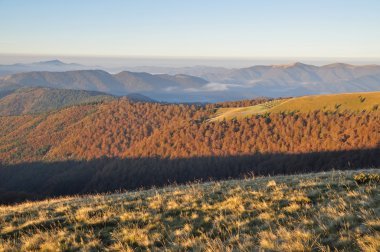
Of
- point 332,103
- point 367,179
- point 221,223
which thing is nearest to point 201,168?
point 332,103

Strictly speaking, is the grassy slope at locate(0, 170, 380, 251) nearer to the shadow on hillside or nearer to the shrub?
the shrub

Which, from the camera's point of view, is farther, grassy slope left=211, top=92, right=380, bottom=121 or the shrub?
grassy slope left=211, top=92, right=380, bottom=121

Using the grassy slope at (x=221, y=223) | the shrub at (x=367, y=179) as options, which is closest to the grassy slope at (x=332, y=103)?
the shrub at (x=367, y=179)

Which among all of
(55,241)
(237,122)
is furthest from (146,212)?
(237,122)

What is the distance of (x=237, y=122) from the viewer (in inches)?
7608

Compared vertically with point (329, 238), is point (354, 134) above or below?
below

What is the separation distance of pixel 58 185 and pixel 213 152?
83750mm

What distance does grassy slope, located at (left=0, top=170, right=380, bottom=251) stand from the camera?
10.0 meters

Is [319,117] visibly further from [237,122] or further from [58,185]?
[58,185]

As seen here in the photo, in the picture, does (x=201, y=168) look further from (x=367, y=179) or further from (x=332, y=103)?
(x=367, y=179)

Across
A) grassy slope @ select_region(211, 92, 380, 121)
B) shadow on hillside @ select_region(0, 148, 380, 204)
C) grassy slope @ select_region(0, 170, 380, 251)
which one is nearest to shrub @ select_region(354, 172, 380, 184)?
grassy slope @ select_region(0, 170, 380, 251)

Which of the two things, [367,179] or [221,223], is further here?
[367,179]

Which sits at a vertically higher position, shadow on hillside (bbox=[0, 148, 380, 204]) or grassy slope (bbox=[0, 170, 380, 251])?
grassy slope (bbox=[0, 170, 380, 251])

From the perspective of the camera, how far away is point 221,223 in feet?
41.8
